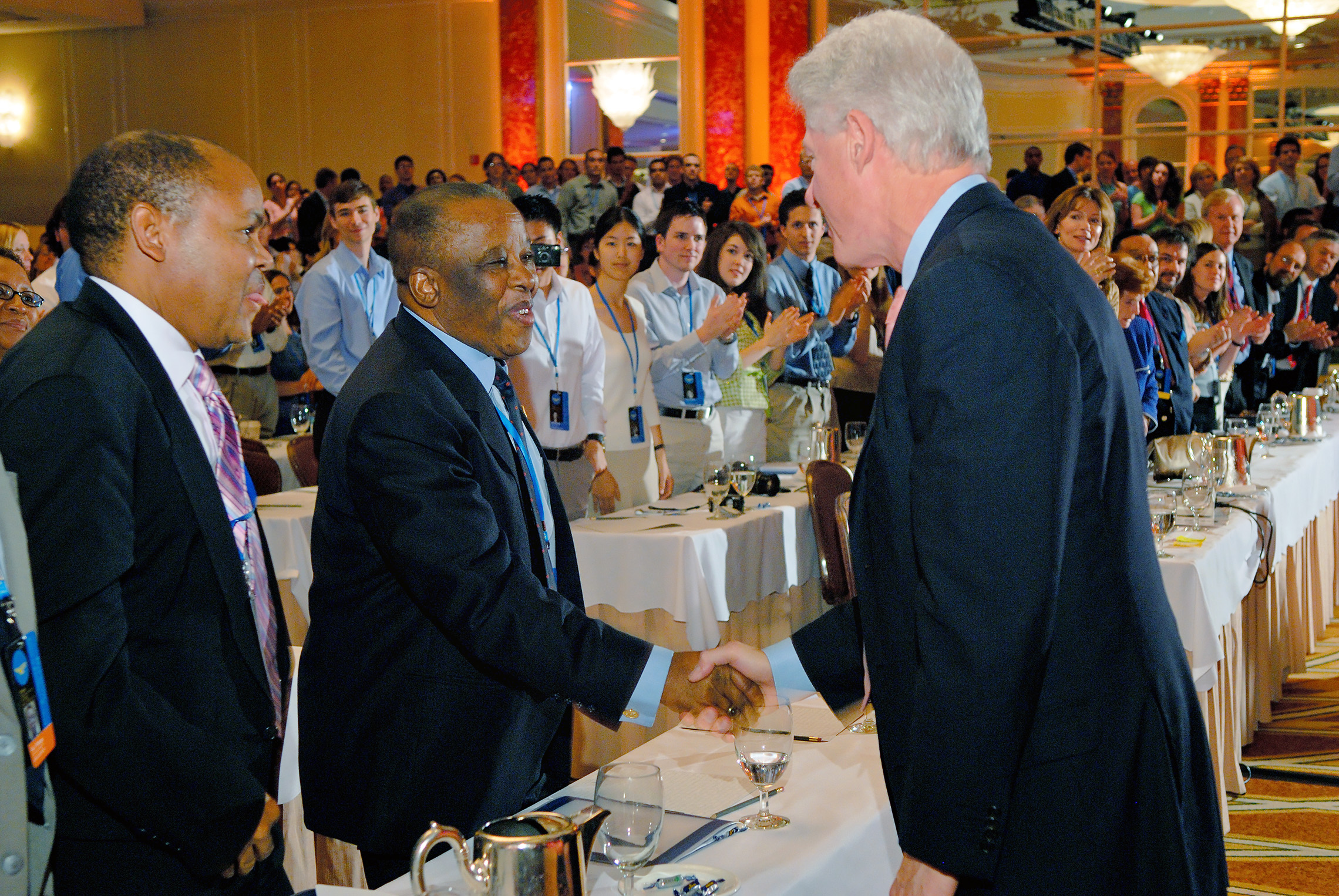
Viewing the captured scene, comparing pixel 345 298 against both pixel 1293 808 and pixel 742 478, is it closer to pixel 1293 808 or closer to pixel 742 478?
pixel 742 478

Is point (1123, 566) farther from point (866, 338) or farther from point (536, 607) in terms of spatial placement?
point (866, 338)

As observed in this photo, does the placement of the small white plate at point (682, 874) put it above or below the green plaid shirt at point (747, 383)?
below

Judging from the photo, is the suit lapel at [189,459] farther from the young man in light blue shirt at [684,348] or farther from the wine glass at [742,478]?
the young man in light blue shirt at [684,348]

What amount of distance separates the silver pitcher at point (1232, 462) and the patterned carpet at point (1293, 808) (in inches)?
35.8

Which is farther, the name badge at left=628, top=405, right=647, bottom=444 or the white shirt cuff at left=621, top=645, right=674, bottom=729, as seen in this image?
the name badge at left=628, top=405, right=647, bottom=444

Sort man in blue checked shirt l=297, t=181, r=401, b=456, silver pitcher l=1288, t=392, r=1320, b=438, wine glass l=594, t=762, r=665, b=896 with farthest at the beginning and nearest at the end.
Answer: man in blue checked shirt l=297, t=181, r=401, b=456
silver pitcher l=1288, t=392, r=1320, b=438
wine glass l=594, t=762, r=665, b=896

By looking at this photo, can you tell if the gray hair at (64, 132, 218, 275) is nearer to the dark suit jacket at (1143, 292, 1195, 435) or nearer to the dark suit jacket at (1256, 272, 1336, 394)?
the dark suit jacket at (1143, 292, 1195, 435)

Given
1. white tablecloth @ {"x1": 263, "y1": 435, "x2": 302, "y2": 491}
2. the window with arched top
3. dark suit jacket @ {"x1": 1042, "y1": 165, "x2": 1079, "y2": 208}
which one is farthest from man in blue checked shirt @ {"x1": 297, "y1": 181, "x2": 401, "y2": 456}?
the window with arched top

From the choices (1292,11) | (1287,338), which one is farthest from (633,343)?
(1292,11)

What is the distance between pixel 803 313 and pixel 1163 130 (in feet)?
31.5

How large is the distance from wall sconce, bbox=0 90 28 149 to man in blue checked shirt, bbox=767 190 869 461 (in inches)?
575

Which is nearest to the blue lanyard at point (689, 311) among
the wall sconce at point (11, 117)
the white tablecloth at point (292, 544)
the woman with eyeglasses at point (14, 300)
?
the white tablecloth at point (292, 544)

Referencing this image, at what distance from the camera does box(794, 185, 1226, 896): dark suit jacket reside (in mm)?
1037

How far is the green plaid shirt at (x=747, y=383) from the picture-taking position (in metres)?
5.21
